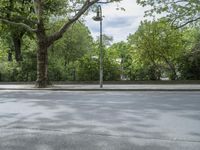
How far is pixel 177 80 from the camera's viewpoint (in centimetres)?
2580

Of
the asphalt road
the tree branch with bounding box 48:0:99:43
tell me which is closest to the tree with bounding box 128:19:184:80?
the tree branch with bounding box 48:0:99:43

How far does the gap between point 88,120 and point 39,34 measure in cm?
1610

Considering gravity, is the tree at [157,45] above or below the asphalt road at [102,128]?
above

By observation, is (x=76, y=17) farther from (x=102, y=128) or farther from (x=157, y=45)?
(x=102, y=128)

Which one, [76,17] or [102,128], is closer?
[102,128]

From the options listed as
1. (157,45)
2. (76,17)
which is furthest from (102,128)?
(157,45)

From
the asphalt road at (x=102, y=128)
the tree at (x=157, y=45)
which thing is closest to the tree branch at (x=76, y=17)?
the tree at (x=157, y=45)

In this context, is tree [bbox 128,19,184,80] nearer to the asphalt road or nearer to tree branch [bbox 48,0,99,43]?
tree branch [bbox 48,0,99,43]

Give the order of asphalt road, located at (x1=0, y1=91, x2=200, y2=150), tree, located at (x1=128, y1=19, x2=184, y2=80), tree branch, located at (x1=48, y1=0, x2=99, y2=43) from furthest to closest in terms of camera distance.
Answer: tree, located at (x1=128, y1=19, x2=184, y2=80) → tree branch, located at (x1=48, y1=0, x2=99, y2=43) → asphalt road, located at (x1=0, y1=91, x2=200, y2=150)

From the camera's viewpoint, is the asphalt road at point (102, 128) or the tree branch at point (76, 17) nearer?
the asphalt road at point (102, 128)

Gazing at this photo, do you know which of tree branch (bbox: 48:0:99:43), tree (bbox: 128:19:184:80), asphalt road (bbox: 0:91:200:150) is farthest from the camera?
A: tree (bbox: 128:19:184:80)

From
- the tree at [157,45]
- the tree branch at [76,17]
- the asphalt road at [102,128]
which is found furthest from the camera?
the tree at [157,45]

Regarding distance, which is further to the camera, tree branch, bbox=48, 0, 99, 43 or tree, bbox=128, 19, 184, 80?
tree, bbox=128, 19, 184, 80

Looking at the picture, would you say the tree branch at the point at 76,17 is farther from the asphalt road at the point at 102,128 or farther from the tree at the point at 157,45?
the asphalt road at the point at 102,128
